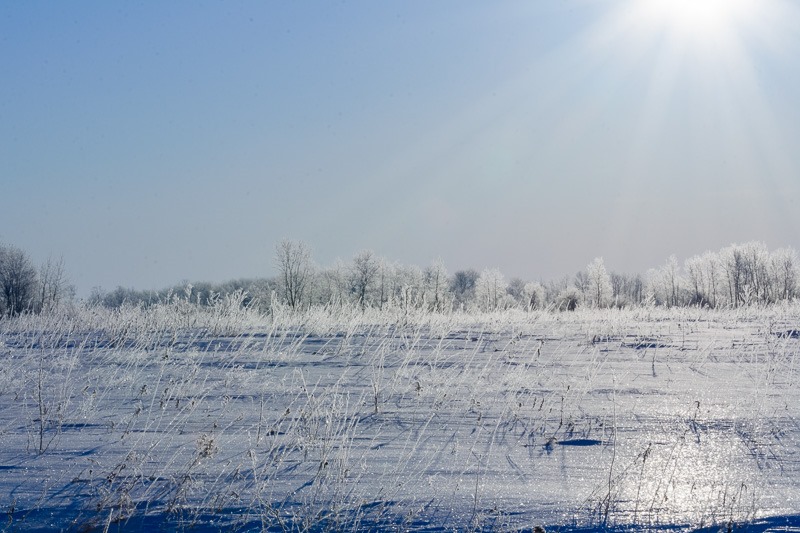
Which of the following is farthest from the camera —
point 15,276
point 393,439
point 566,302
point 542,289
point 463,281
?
point 463,281

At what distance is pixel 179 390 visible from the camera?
5699 millimetres

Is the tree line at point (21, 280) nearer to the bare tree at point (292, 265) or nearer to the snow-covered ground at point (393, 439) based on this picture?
the bare tree at point (292, 265)

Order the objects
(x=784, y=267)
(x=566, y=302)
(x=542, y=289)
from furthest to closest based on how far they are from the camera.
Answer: (x=542, y=289)
(x=784, y=267)
(x=566, y=302)

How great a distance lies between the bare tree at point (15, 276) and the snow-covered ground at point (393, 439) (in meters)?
37.6

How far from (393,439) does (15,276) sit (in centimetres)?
4441

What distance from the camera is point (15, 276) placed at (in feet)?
135

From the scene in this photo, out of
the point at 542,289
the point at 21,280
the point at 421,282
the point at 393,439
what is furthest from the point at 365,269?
the point at 393,439

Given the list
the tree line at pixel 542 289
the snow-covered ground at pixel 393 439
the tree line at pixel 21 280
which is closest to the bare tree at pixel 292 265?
the tree line at pixel 542 289

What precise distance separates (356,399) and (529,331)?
19.5ft

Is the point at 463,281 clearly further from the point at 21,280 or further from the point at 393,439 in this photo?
the point at 393,439

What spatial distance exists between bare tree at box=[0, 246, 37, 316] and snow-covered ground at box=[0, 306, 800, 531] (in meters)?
37.6

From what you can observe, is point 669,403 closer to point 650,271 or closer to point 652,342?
point 652,342

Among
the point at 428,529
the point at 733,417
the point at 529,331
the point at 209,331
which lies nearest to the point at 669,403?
the point at 733,417

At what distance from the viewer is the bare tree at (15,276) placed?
40.6m
